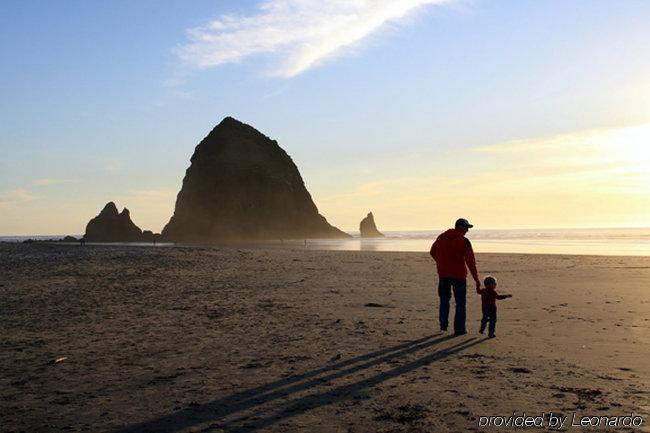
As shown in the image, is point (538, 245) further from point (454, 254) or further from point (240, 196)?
point (240, 196)

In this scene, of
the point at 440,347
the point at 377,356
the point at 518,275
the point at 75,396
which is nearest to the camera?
the point at 75,396

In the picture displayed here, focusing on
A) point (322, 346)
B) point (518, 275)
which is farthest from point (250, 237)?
point (322, 346)

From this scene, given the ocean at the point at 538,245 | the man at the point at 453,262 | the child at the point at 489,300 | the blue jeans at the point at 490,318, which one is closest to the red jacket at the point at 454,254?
the man at the point at 453,262

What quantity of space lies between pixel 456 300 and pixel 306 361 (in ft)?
11.3

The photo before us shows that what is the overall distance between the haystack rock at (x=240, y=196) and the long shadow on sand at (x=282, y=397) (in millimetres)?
123443

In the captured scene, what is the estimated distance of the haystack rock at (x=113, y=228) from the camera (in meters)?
133

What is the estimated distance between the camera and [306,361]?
7434 mm

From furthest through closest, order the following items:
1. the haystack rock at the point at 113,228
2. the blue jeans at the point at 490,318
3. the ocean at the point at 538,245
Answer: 1. the haystack rock at the point at 113,228
2. the ocean at the point at 538,245
3. the blue jeans at the point at 490,318

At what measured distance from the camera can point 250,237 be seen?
444ft

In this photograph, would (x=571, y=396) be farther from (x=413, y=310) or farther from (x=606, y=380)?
(x=413, y=310)

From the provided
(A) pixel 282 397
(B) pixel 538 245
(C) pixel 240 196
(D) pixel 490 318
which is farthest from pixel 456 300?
(C) pixel 240 196

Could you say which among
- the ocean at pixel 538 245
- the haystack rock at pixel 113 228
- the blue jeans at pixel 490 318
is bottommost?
the blue jeans at pixel 490 318

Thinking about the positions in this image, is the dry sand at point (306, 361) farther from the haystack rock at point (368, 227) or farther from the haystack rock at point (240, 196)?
the haystack rock at point (368, 227)

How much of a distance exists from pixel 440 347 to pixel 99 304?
9132 millimetres
